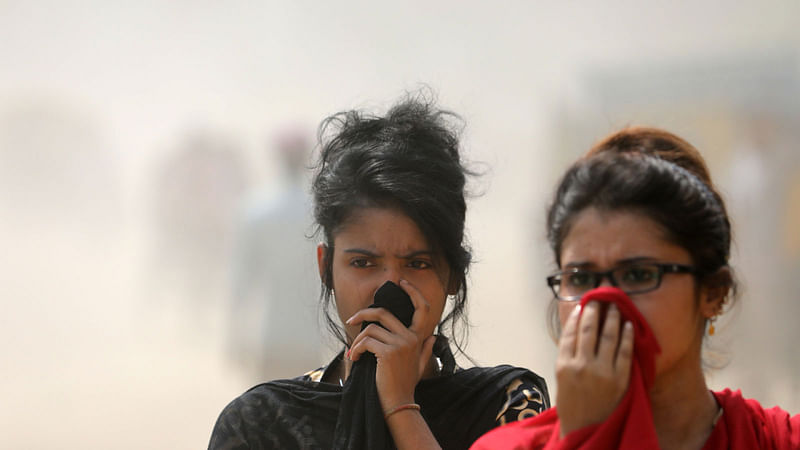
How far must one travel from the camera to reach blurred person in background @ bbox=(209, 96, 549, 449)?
2025mm

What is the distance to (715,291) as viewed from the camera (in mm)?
1659

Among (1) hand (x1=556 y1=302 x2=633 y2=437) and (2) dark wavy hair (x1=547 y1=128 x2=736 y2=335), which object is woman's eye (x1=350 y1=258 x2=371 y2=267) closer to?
(2) dark wavy hair (x1=547 y1=128 x2=736 y2=335)

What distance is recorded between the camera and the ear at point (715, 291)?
5.37 ft

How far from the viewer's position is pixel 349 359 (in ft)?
6.90

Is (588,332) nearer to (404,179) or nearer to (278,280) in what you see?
(404,179)

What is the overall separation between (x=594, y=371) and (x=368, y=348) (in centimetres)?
67

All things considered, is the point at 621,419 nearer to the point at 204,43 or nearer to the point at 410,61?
the point at 410,61

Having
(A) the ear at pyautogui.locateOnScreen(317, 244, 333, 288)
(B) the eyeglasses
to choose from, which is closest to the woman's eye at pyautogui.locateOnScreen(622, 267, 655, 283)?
(B) the eyeglasses

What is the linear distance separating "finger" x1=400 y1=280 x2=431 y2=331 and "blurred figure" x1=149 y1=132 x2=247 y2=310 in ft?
5.77

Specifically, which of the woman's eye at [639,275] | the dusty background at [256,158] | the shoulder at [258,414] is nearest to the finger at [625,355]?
the woman's eye at [639,275]

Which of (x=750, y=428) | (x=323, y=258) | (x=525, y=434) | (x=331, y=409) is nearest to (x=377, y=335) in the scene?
(x=331, y=409)

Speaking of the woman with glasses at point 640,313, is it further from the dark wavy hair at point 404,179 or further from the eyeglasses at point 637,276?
the dark wavy hair at point 404,179

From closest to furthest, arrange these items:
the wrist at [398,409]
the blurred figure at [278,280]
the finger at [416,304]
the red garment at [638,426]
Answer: the red garment at [638,426]
the wrist at [398,409]
the finger at [416,304]
the blurred figure at [278,280]

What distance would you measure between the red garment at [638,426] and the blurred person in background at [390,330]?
0.32m
